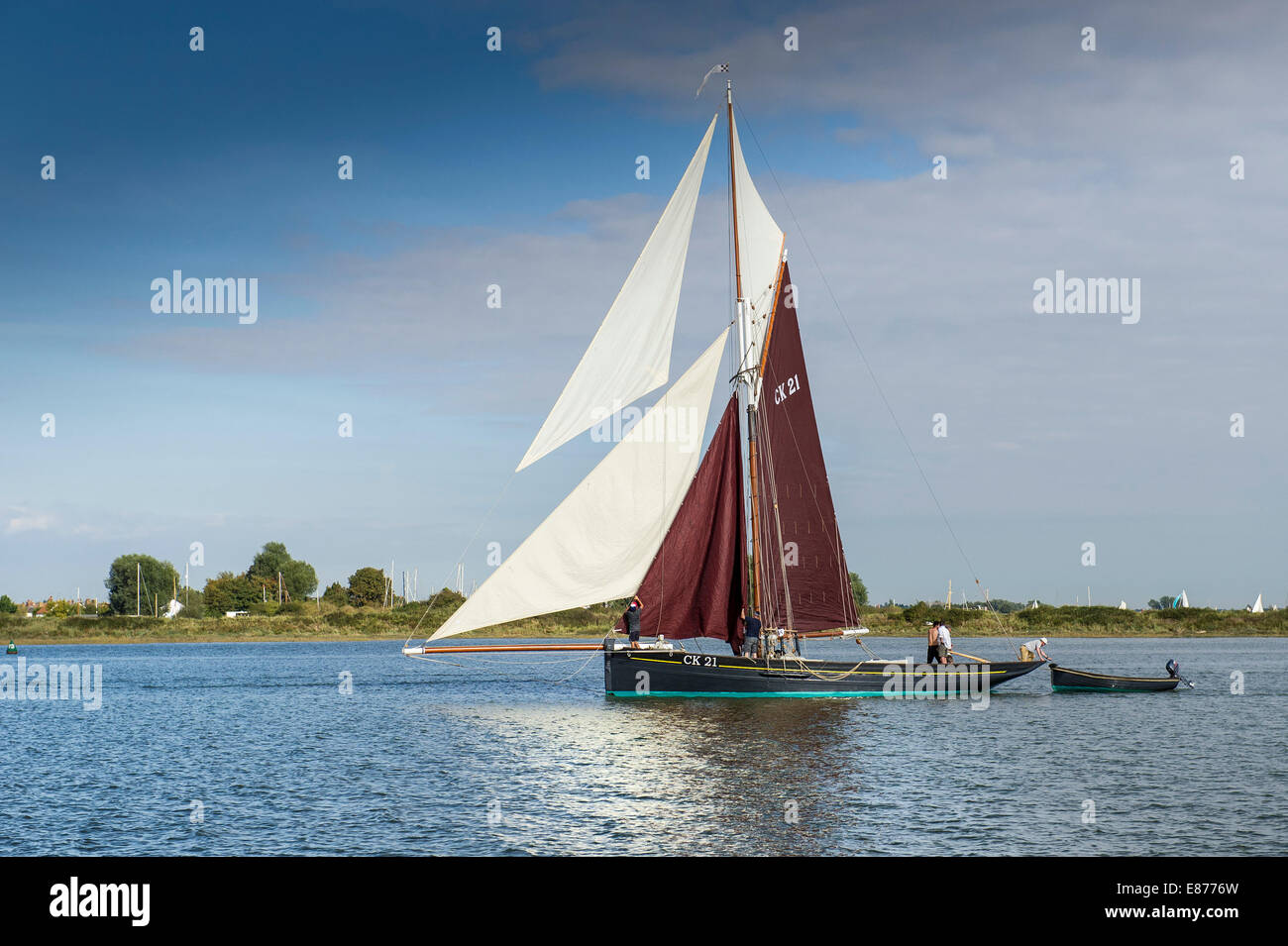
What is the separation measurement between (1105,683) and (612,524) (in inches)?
981

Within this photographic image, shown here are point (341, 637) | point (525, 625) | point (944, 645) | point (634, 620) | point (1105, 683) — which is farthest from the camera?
point (341, 637)

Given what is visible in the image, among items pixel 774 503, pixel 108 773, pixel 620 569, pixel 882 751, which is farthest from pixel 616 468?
pixel 108 773

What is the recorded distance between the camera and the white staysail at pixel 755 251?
151 feet

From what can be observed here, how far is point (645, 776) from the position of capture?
1011 inches

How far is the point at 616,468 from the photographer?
1633 inches

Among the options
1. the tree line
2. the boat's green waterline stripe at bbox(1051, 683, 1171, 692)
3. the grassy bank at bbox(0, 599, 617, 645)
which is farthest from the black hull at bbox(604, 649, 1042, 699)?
the tree line

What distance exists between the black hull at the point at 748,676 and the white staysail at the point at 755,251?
14249mm

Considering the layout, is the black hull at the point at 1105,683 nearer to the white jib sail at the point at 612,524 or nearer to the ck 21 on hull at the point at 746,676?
the ck 21 on hull at the point at 746,676

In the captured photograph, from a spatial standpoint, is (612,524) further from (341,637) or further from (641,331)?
(341,637)

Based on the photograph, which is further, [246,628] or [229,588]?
[229,588]

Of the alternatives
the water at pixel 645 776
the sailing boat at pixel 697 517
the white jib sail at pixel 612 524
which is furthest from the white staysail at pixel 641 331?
the water at pixel 645 776

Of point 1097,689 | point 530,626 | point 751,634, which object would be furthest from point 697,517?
point 530,626
